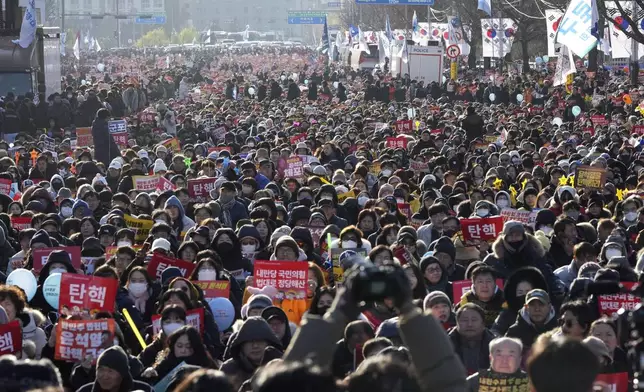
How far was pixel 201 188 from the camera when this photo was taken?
53.7ft

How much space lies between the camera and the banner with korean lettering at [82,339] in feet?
26.1

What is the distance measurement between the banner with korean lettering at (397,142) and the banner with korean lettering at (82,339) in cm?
1422

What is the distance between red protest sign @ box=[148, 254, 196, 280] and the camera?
1062 cm

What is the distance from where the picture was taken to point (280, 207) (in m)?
14.3

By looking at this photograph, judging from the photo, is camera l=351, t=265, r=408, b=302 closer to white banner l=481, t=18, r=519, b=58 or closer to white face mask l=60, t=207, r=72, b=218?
white face mask l=60, t=207, r=72, b=218

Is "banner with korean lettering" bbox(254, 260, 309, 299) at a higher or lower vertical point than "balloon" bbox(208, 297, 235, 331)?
higher

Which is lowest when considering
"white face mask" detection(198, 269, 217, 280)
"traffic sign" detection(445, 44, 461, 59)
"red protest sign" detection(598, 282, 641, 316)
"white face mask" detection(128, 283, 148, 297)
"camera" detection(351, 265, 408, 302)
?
"white face mask" detection(128, 283, 148, 297)

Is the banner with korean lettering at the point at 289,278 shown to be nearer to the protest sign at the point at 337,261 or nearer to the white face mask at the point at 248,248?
the protest sign at the point at 337,261

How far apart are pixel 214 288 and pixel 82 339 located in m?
2.06

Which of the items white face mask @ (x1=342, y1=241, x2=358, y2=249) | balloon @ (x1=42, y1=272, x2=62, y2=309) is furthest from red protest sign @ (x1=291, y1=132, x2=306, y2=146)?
balloon @ (x1=42, y1=272, x2=62, y2=309)

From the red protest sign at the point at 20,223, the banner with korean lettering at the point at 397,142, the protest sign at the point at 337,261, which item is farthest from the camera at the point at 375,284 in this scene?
the banner with korean lettering at the point at 397,142

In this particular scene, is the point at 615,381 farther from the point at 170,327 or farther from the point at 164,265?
the point at 164,265

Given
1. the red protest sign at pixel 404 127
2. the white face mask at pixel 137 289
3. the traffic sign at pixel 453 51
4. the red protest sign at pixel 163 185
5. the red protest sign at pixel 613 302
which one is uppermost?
the traffic sign at pixel 453 51

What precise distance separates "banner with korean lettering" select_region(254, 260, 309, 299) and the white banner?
130ft
